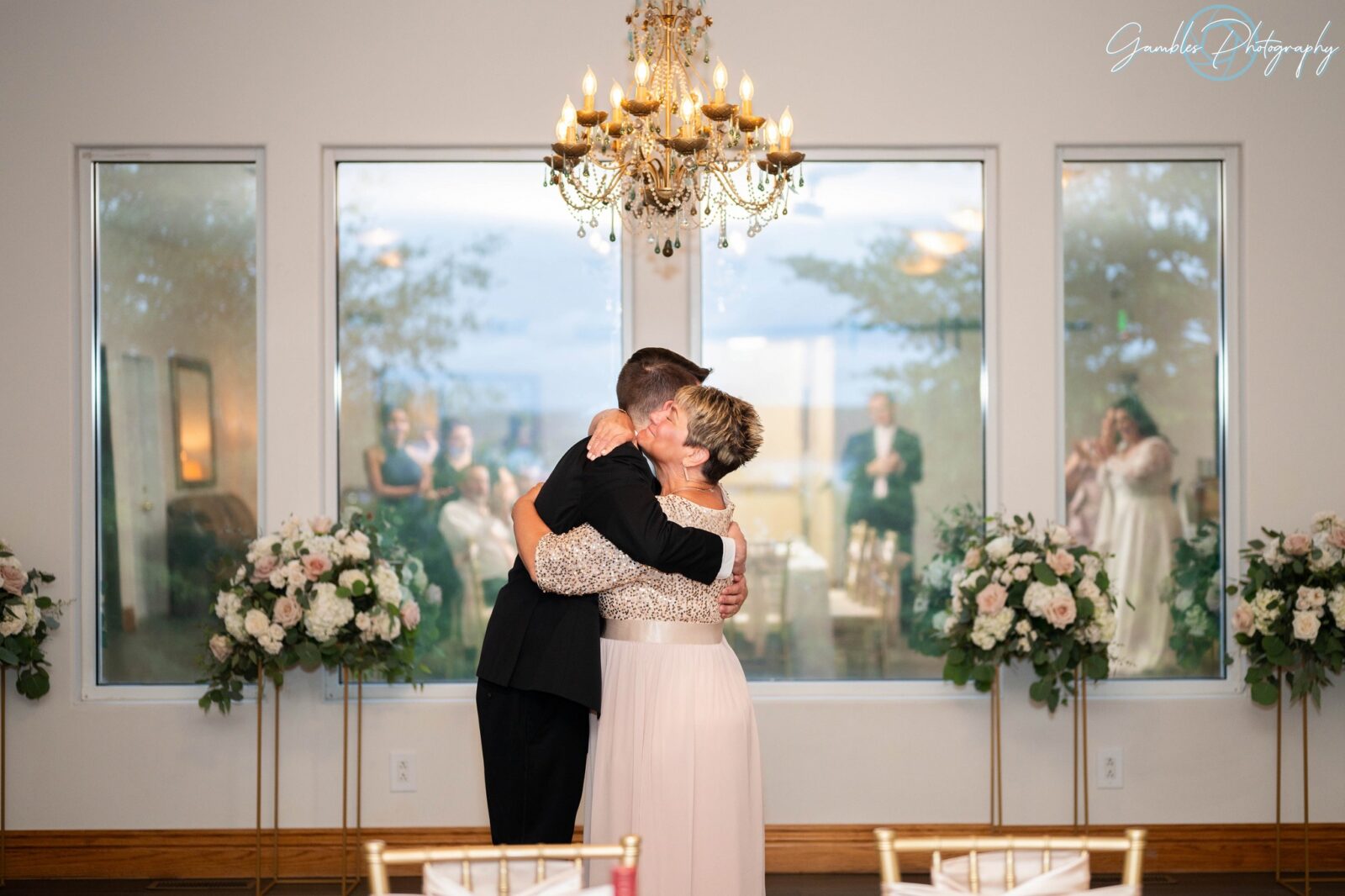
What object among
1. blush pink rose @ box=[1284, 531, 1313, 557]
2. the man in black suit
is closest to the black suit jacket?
the man in black suit

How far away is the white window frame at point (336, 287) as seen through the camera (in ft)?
15.0

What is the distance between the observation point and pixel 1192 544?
4.64 meters

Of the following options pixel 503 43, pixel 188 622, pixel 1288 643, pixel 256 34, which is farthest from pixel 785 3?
pixel 188 622

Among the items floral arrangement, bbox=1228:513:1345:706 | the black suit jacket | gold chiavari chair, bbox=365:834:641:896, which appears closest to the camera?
gold chiavari chair, bbox=365:834:641:896

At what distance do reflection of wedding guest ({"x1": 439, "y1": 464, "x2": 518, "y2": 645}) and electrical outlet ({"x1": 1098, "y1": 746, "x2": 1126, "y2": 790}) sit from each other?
2.48m

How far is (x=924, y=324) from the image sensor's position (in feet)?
15.3

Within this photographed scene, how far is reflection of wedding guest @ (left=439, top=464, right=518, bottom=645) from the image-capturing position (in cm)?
465

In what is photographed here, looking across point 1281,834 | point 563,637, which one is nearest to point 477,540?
point 563,637

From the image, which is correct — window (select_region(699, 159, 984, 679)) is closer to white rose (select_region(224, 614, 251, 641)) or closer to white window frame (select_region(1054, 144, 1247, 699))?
white window frame (select_region(1054, 144, 1247, 699))

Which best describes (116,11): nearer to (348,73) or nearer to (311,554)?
(348,73)

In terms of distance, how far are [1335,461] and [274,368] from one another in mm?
4220

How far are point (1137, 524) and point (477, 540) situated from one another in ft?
8.80

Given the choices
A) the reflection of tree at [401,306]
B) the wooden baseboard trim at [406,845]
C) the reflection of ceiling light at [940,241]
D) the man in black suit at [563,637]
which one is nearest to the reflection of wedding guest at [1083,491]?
the reflection of ceiling light at [940,241]

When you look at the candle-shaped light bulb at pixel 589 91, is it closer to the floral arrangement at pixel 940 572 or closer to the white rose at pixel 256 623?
the white rose at pixel 256 623
